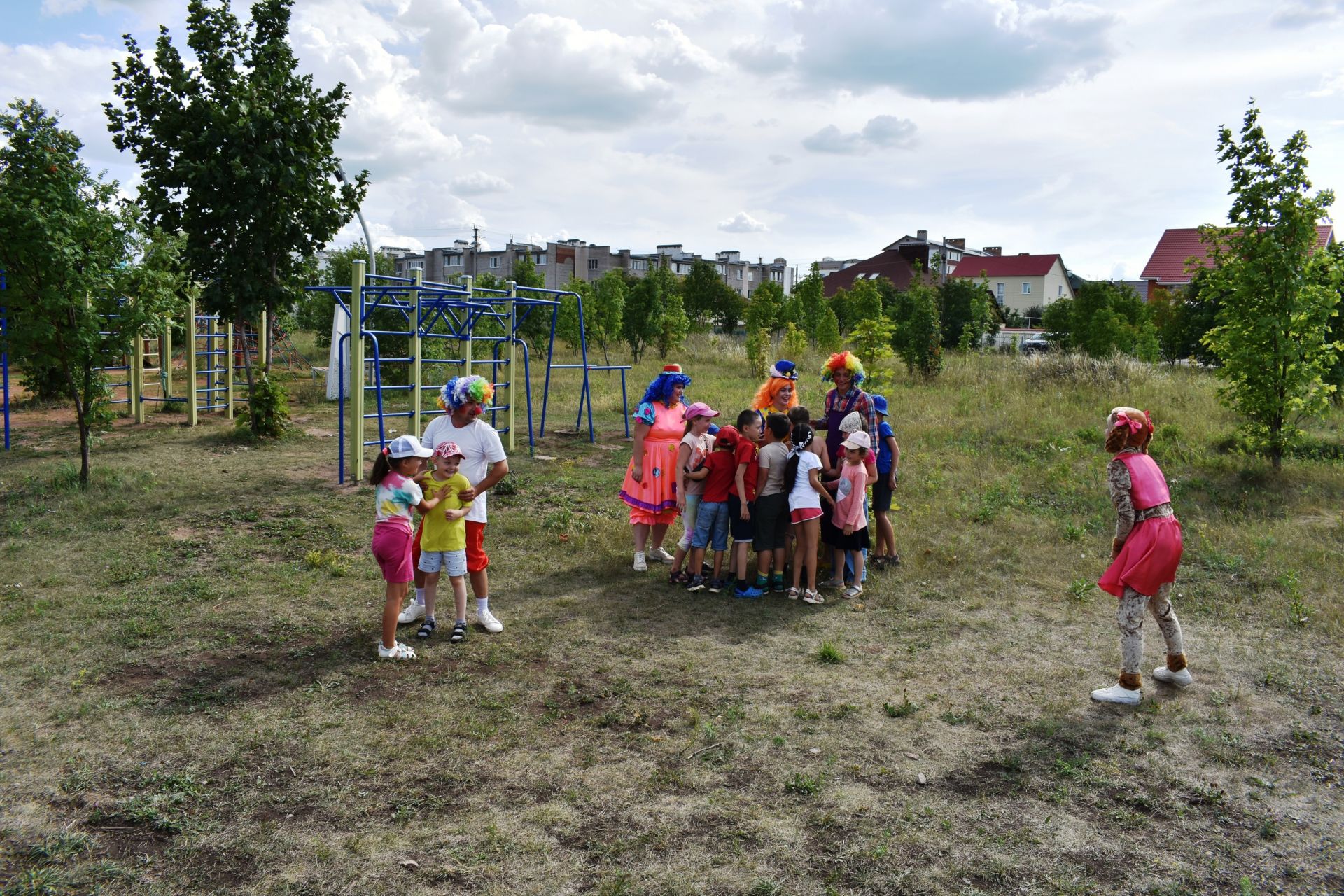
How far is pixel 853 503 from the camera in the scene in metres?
6.75

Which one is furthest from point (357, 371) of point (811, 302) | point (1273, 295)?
point (811, 302)

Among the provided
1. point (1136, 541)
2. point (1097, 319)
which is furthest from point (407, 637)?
point (1097, 319)

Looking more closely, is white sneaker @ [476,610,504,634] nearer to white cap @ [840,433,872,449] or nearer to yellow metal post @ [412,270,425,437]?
white cap @ [840,433,872,449]

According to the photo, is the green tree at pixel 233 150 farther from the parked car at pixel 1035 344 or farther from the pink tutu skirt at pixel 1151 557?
the parked car at pixel 1035 344

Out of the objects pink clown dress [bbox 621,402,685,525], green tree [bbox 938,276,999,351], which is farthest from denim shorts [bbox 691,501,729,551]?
green tree [bbox 938,276,999,351]

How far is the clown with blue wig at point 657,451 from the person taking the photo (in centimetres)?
710

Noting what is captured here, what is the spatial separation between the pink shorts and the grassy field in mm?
552

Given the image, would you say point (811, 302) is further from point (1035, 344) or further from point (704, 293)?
point (704, 293)

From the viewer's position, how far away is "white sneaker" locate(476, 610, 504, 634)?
19.1 feet

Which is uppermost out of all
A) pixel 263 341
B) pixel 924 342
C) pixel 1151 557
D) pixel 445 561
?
pixel 924 342

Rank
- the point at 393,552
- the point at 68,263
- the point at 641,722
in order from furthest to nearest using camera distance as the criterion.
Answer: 1. the point at 68,263
2. the point at 393,552
3. the point at 641,722

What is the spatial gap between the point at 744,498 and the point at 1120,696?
276 centimetres

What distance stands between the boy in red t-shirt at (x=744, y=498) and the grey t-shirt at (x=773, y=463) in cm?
6

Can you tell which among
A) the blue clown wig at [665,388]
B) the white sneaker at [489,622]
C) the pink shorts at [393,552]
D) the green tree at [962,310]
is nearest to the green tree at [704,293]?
the green tree at [962,310]
